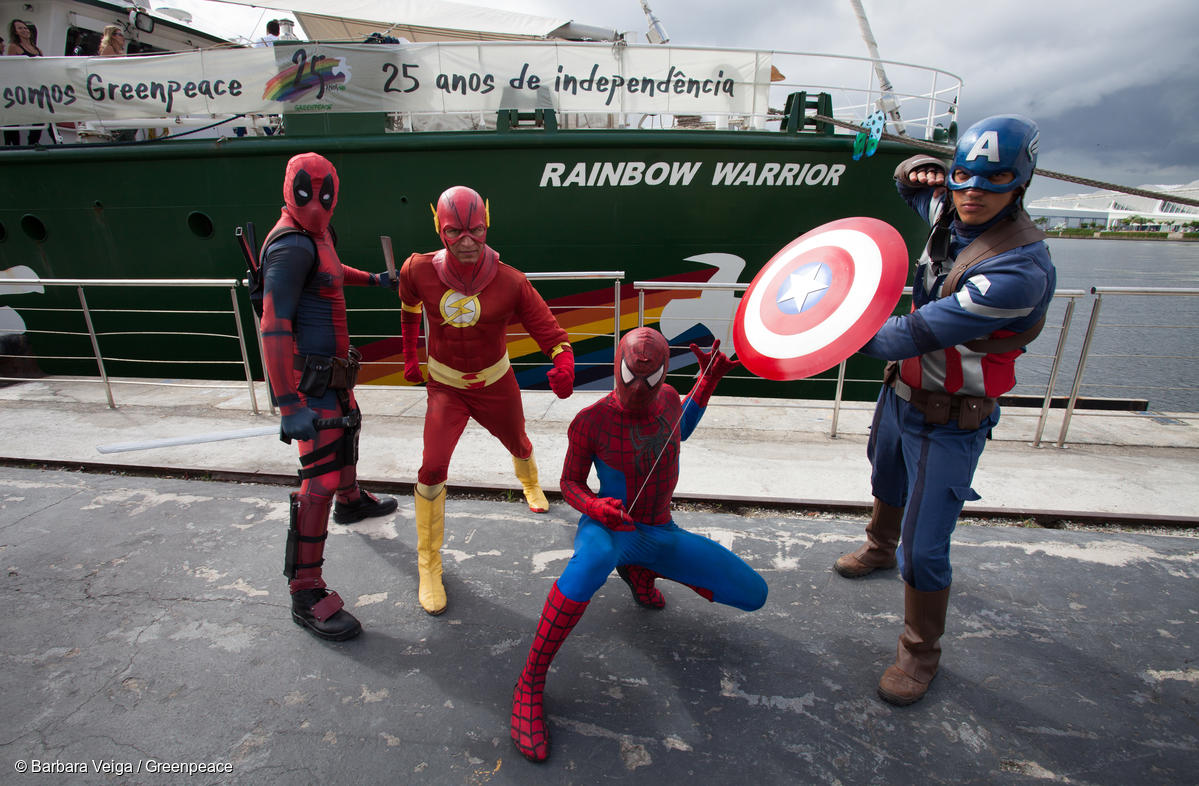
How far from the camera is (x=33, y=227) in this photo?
701 cm

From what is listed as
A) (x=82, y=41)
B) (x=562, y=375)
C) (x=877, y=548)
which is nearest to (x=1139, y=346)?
(x=877, y=548)

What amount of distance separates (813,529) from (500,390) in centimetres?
180

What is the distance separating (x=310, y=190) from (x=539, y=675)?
2026 millimetres

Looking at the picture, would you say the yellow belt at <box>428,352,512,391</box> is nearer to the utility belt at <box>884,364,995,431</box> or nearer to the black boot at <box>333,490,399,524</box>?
the black boot at <box>333,490,399,524</box>

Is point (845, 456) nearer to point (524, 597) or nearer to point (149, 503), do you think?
point (524, 597)

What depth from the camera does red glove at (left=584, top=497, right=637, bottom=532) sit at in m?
1.79

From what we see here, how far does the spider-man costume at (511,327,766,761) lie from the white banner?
4677 mm

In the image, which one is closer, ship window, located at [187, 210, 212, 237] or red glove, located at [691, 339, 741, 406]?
red glove, located at [691, 339, 741, 406]

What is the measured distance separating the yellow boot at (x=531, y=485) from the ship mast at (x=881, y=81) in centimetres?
523

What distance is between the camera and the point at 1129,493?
3324 mm

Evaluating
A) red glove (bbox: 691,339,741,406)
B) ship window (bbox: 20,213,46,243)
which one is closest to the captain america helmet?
red glove (bbox: 691,339,741,406)

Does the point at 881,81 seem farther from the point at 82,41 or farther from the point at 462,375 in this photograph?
the point at 82,41

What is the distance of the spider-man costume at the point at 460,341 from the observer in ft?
8.16

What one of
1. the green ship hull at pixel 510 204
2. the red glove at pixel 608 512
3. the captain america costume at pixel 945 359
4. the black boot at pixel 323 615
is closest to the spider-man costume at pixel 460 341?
the black boot at pixel 323 615
